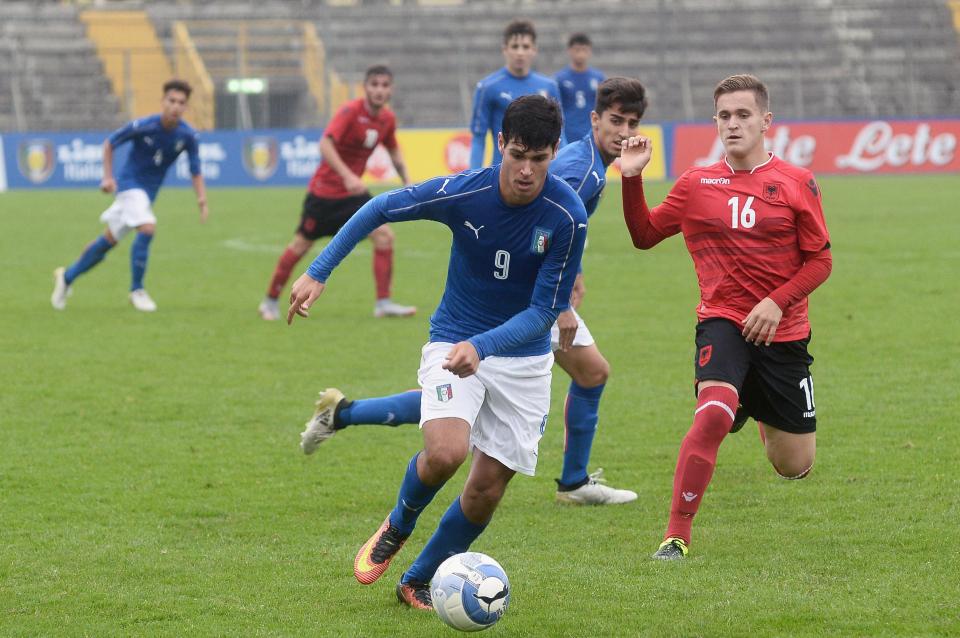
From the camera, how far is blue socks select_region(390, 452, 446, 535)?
4.88 meters

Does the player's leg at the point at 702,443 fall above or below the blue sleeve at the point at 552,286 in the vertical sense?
below

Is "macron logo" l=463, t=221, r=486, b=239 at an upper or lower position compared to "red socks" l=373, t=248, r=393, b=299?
upper

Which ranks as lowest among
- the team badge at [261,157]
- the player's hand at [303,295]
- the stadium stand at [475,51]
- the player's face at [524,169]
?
the team badge at [261,157]

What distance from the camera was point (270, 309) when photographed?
40.4 feet

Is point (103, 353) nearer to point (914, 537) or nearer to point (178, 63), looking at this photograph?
point (914, 537)

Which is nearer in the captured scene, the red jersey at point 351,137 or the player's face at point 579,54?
the red jersey at point 351,137

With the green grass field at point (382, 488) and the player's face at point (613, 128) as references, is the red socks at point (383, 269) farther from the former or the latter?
the player's face at point (613, 128)

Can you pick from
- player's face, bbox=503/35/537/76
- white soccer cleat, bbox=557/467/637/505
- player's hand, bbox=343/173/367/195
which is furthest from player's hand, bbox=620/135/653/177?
player's hand, bbox=343/173/367/195

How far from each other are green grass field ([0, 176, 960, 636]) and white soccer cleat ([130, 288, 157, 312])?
0.22m

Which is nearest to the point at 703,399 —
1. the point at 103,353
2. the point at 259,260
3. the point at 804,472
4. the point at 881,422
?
the point at 804,472

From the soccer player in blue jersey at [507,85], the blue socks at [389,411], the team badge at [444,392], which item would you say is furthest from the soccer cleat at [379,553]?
the soccer player in blue jersey at [507,85]

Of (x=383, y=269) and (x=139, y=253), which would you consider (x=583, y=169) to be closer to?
(x=383, y=269)

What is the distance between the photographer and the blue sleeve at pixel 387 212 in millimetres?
4840

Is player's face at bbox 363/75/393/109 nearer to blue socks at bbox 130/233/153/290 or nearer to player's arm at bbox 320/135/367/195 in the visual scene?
player's arm at bbox 320/135/367/195
